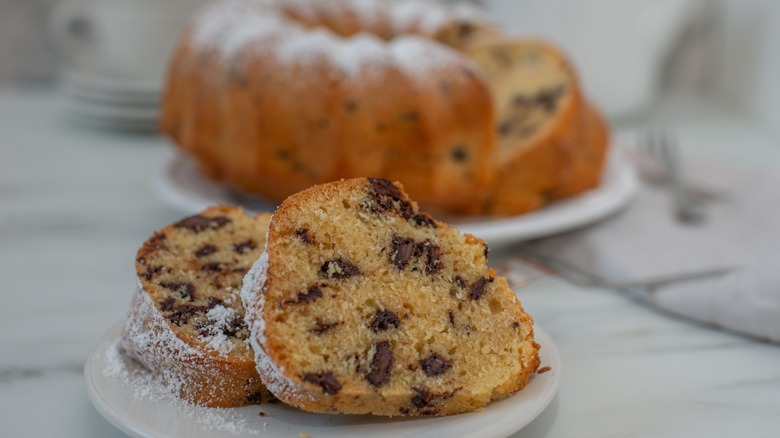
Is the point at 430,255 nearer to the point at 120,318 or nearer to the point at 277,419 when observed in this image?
the point at 277,419

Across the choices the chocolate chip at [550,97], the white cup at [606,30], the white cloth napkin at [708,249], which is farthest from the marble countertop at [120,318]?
the white cup at [606,30]

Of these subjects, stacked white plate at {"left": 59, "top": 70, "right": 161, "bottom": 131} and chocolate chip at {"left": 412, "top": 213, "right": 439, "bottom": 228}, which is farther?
stacked white plate at {"left": 59, "top": 70, "right": 161, "bottom": 131}

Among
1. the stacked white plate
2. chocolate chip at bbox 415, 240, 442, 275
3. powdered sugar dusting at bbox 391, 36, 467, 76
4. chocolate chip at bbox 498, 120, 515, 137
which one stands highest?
powdered sugar dusting at bbox 391, 36, 467, 76

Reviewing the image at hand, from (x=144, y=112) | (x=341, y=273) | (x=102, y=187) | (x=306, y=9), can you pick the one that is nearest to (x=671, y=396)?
(x=341, y=273)

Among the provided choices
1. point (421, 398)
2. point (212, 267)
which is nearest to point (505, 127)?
point (212, 267)

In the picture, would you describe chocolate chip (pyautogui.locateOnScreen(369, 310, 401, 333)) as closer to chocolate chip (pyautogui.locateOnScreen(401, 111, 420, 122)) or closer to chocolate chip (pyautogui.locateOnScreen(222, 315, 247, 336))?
chocolate chip (pyautogui.locateOnScreen(222, 315, 247, 336))

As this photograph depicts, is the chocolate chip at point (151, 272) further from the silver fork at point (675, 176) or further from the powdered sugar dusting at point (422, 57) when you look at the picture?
the silver fork at point (675, 176)

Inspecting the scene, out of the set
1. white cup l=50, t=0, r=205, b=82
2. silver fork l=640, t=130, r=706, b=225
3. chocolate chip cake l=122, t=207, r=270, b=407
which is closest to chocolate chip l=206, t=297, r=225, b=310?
chocolate chip cake l=122, t=207, r=270, b=407

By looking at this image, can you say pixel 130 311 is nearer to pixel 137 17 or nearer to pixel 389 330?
pixel 389 330
